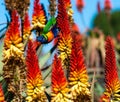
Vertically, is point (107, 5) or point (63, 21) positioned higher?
point (107, 5)

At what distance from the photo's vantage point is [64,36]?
233 cm

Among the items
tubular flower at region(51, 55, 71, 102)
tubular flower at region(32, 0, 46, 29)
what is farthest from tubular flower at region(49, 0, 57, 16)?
tubular flower at region(51, 55, 71, 102)

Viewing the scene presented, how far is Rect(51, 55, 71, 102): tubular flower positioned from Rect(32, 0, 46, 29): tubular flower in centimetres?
55

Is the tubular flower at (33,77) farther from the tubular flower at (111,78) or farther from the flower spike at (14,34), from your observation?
the tubular flower at (111,78)

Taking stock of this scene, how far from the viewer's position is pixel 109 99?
7.16 feet

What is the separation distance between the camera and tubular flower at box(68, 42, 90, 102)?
2.11 meters

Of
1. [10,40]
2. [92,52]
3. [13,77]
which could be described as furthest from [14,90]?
[92,52]

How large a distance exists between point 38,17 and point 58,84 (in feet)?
2.49

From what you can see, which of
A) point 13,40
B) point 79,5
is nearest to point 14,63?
point 13,40

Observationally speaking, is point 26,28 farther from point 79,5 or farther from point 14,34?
point 79,5

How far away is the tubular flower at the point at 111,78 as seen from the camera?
6.97 feet

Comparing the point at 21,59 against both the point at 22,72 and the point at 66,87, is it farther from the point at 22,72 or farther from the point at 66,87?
the point at 66,87

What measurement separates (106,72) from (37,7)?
594 millimetres

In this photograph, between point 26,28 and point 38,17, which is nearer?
point 38,17
